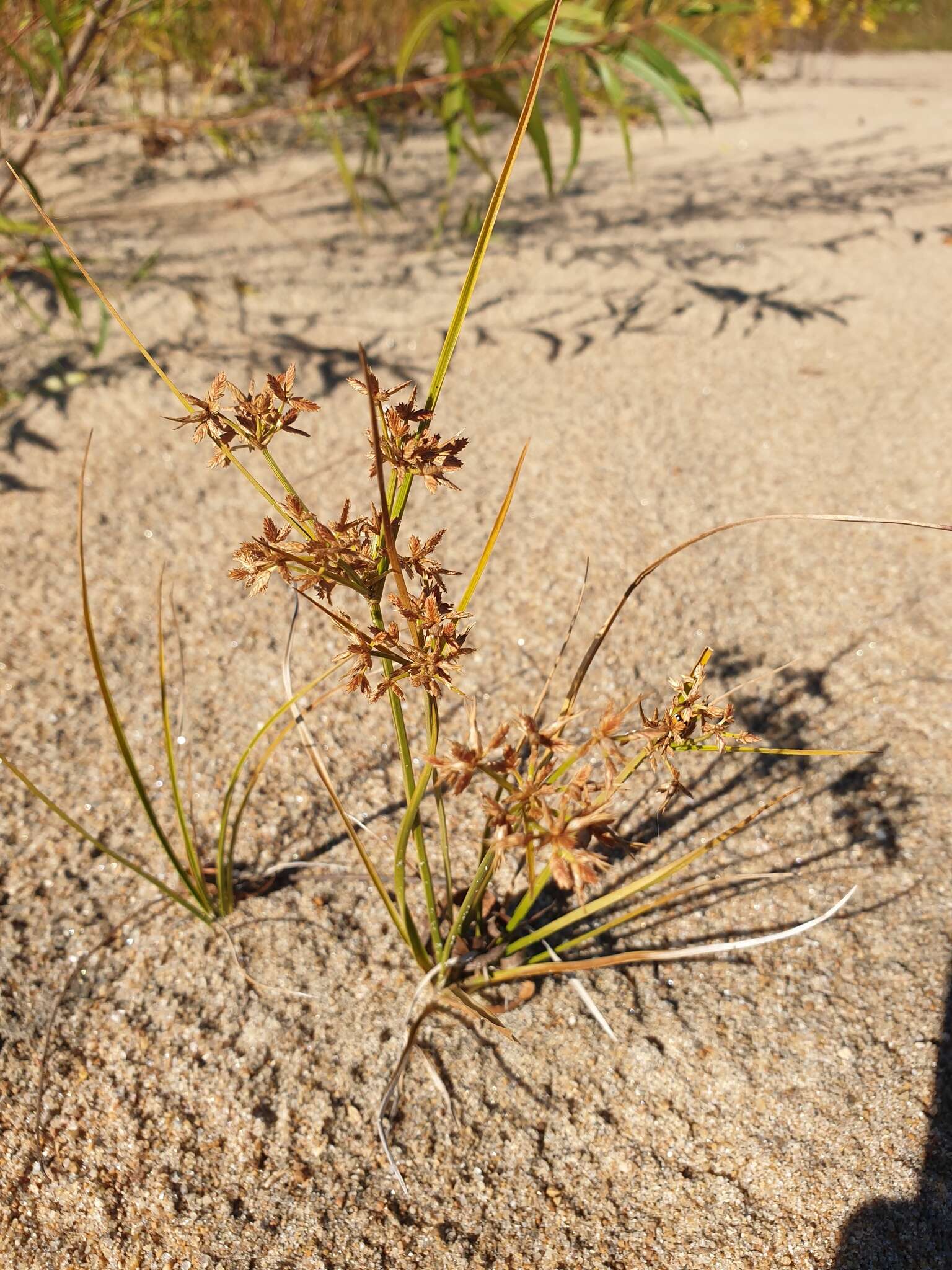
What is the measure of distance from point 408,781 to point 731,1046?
490 millimetres

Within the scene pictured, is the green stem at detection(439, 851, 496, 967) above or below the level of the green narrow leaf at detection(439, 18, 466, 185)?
below

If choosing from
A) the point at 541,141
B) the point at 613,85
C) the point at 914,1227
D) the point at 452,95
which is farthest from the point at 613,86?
the point at 914,1227

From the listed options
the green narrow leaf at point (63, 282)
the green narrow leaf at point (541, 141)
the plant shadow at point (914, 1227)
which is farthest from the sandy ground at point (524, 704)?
the green narrow leaf at point (541, 141)

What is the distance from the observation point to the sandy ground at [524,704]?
85cm

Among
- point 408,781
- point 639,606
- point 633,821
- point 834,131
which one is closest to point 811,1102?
point 633,821

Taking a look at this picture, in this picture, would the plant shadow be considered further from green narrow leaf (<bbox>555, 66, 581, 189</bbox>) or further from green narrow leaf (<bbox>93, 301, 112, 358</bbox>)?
green narrow leaf (<bbox>93, 301, 112, 358</bbox>)

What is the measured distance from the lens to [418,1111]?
2.95 feet

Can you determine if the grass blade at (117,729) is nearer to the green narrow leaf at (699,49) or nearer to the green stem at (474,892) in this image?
the green stem at (474,892)

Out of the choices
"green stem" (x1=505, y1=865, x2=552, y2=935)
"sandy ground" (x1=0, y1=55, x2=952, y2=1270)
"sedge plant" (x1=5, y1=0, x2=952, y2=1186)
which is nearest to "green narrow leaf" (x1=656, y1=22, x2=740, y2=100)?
"sandy ground" (x1=0, y1=55, x2=952, y2=1270)

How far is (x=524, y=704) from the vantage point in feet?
4.19

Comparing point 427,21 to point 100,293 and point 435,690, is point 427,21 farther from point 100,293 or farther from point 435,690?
point 435,690

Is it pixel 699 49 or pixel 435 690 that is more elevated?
pixel 699 49

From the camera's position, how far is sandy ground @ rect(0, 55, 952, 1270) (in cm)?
85

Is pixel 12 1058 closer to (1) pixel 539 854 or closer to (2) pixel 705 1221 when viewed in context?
(1) pixel 539 854
